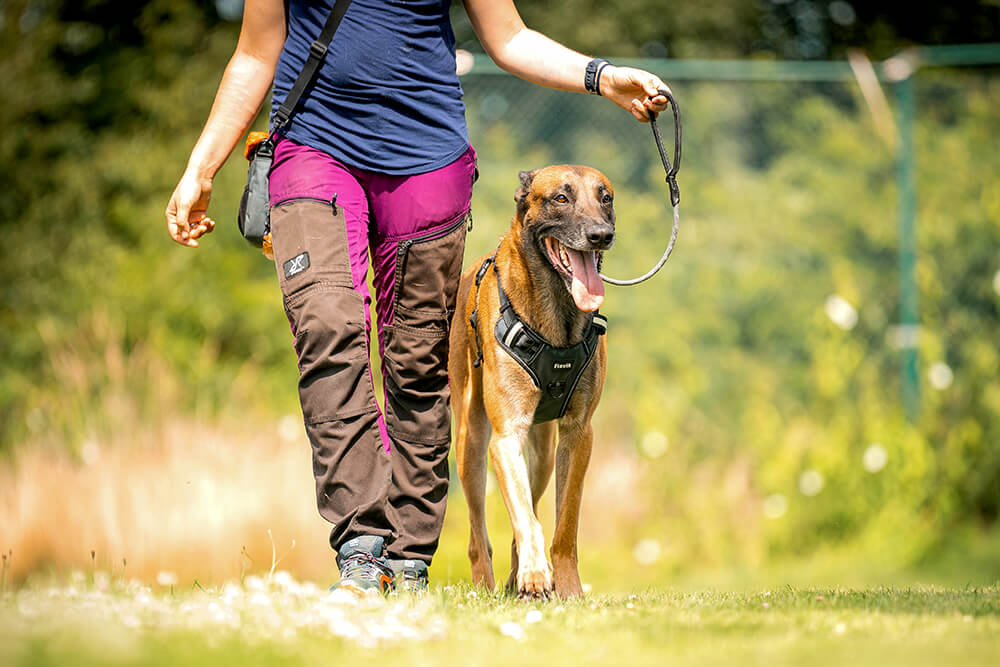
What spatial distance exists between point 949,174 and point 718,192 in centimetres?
166

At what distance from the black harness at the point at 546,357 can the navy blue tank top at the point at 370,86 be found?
62 centimetres

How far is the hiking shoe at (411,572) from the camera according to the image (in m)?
3.42

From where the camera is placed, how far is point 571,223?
12.3ft

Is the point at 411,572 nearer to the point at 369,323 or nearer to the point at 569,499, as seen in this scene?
the point at 569,499

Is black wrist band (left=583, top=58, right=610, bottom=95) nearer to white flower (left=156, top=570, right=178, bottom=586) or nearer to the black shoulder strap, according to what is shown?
the black shoulder strap

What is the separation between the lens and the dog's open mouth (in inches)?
142

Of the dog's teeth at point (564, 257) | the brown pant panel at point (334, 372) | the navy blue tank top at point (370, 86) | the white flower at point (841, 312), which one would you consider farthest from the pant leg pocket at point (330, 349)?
the white flower at point (841, 312)

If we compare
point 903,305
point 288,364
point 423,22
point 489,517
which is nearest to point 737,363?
point 903,305

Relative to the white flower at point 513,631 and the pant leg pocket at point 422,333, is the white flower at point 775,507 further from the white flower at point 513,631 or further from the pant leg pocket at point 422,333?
the white flower at point 513,631

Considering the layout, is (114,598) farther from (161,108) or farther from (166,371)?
(161,108)

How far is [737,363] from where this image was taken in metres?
7.85

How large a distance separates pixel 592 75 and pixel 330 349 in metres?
1.23

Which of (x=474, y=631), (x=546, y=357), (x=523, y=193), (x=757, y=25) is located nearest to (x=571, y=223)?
(x=523, y=193)

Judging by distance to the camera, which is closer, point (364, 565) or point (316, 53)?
point (364, 565)
